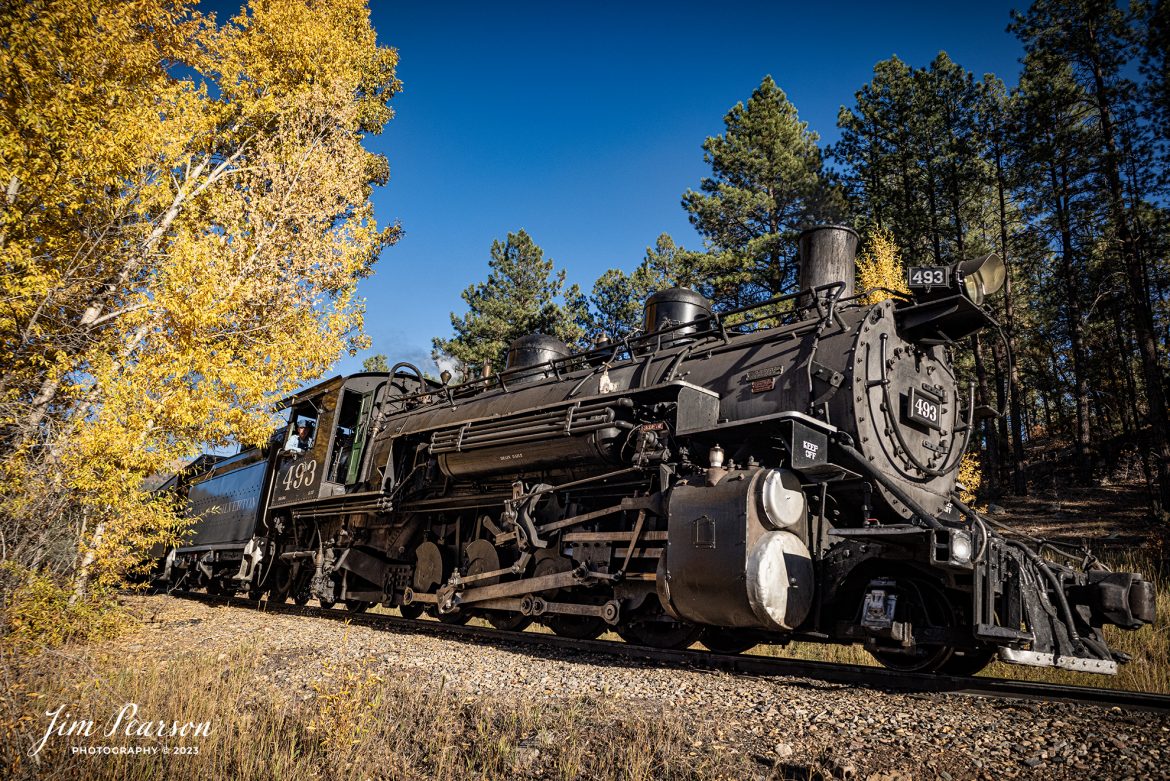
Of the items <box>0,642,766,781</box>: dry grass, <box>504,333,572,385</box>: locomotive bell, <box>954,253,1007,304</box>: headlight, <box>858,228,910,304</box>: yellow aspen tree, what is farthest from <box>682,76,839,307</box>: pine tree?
<box>0,642,766,781</box>: dry grass

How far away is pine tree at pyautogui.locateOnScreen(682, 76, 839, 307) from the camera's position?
24.4 meters

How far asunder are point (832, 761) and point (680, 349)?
202 inches

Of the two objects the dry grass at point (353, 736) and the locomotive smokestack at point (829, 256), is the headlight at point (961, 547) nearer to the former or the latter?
the dry grass at point (353, 736)

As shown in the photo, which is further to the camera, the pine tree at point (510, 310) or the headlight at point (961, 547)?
the pine tree at point (510, 310)

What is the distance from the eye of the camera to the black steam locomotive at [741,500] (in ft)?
15.9

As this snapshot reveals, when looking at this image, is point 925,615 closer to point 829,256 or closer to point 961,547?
point 961,547

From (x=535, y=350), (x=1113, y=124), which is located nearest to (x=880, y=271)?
(x=1113, y=124)

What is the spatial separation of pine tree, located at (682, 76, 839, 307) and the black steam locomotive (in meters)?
15.9

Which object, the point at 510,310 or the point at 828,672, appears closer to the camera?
the point at 828,672

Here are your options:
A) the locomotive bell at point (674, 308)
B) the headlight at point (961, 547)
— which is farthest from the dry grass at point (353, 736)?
the locomotive bell at point (674, 308)

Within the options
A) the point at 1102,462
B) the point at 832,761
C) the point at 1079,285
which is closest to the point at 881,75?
the point at 1079,285
